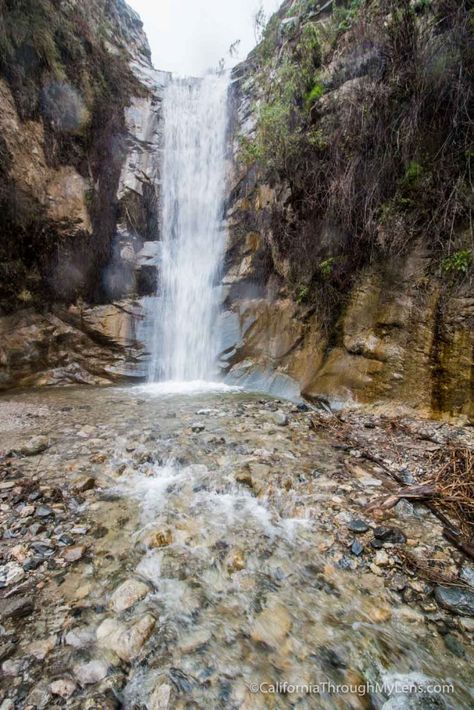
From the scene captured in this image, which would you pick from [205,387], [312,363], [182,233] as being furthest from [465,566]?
[182,233]

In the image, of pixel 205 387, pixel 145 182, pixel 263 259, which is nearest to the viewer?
pixel 205 387

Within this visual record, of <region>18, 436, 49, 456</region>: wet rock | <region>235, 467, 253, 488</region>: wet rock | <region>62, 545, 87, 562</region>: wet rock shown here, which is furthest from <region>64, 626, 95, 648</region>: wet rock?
<region>18, 436, 49, 456</region>: wet rock

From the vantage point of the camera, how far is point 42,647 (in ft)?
4.83

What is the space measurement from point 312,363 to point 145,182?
7198mm

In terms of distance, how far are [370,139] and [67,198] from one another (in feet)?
21.3

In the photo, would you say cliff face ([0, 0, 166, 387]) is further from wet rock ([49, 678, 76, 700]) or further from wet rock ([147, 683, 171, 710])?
wet rock ([147, 683, 171, 710])

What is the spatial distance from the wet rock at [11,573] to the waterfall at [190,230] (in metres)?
5.78

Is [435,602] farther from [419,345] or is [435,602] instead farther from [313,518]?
[419,345]

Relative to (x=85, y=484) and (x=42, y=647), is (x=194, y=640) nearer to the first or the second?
(x=42, y=647)

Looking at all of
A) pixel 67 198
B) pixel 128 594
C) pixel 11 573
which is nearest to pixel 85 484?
pixel 11 573

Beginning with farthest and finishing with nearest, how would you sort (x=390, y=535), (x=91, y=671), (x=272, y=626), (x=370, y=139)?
(x=370, y=139), (x=390, y=535), (x=272, y=626), (x=91, y=671)

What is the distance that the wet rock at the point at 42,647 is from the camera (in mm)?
1437

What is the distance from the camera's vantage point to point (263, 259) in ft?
24.7

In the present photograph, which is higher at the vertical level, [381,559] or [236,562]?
[381,559]
